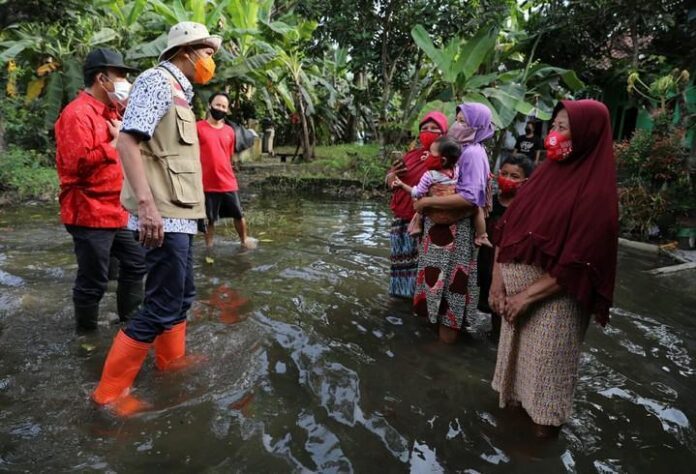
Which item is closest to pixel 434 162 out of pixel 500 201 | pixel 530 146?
pixel 500 201

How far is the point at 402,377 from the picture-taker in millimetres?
3156

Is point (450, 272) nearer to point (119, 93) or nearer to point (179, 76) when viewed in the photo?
point (179, 76)

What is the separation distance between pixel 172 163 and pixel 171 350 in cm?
114

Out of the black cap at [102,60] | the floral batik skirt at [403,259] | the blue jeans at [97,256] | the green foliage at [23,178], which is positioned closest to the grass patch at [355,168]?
the green foliage at [23,178]

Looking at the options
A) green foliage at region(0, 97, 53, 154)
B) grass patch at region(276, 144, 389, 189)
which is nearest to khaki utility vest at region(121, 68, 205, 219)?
grass patch at region(276, 144, 389, 189)

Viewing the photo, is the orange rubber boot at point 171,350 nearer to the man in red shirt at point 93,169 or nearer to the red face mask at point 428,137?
the man in red shirt at point 93,169

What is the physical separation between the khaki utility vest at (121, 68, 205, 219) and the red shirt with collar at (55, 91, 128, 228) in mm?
721

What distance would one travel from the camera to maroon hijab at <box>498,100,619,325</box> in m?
2.10

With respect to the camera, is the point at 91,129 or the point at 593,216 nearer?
the point at 593,216

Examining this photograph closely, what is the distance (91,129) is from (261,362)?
69.2 inches

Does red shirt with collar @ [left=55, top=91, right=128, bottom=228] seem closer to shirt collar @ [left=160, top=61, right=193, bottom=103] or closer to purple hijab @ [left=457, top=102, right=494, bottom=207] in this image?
shirt collar @ [left=160, top=61, right=193, bottom=103]

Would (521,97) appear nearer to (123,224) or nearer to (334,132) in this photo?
(123,224)

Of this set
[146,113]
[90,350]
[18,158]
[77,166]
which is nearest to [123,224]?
[77,166]

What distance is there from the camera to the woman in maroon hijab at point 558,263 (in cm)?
212
